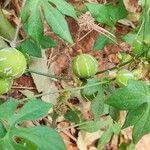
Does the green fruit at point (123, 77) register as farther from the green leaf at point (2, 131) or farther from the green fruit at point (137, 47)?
the green leaf at point (2, 131)

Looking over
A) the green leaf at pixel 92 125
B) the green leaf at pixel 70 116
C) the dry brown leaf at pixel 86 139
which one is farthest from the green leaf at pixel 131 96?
the dry brown leaf at pixel 86 139

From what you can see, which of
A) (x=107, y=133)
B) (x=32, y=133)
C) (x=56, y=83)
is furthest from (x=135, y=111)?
(x=56, y=83)

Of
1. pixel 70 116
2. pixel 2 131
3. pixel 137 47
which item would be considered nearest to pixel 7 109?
pixel 2 131

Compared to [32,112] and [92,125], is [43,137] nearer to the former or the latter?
[32,112]

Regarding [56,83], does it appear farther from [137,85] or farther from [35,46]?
[137,85]

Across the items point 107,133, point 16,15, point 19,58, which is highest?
point 19,58
